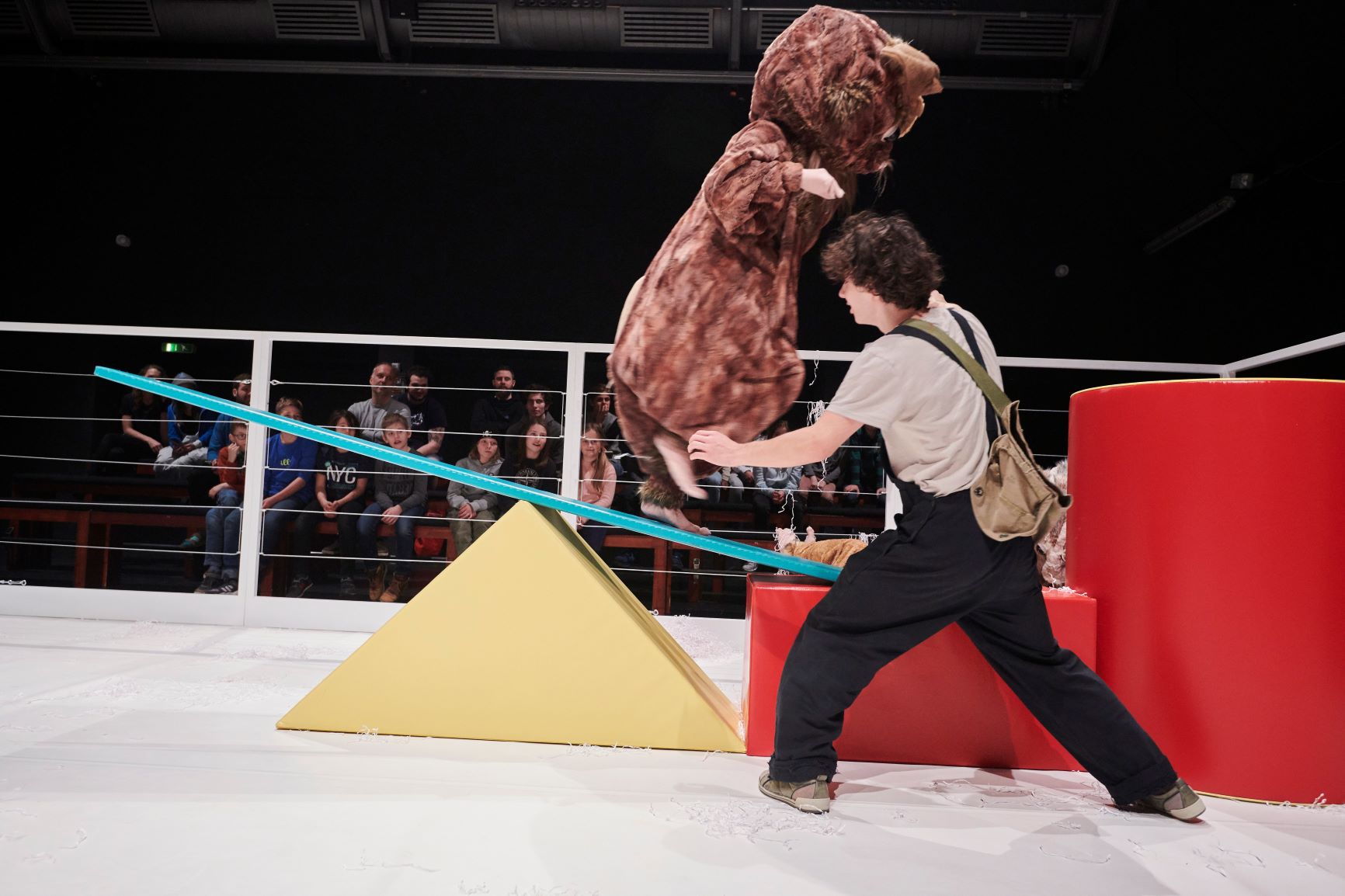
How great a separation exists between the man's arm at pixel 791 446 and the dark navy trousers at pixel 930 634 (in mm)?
179

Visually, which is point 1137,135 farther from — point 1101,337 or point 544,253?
point 544,253

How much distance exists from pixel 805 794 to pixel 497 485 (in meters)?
0.94

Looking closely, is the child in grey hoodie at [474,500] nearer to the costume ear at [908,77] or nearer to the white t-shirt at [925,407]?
the costume ear at [908,77]

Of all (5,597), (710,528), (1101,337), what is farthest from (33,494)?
(1101,337)

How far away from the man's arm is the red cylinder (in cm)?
68

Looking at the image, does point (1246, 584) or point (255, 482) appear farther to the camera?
point (255, 482)

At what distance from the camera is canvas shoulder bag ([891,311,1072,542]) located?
1.48 metres

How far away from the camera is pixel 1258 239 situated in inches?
163

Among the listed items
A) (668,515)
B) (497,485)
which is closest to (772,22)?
(668,515)

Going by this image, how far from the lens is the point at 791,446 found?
156 cm

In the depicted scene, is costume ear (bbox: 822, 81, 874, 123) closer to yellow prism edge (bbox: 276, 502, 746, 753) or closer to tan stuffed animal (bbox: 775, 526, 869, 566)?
tan stuffed animal (bbox: 775, 526, 869, 566)

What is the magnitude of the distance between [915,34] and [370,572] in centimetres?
336

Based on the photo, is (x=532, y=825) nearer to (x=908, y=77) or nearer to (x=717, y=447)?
(x=717, y=447)

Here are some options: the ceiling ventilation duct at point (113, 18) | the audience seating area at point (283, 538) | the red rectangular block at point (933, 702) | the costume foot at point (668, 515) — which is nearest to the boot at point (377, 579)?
the audience seating area at point (283, 538)
